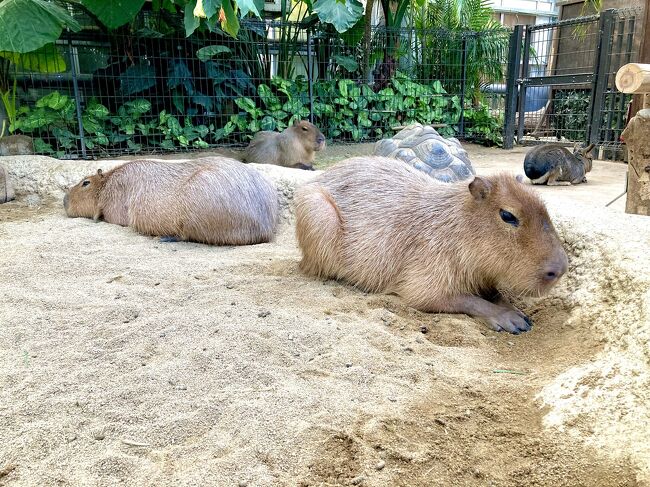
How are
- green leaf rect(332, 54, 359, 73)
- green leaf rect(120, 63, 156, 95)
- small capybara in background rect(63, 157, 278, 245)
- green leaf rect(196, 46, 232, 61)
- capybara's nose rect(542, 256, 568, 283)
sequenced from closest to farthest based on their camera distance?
capybara's nose rect(542, 256, 568, 283) < small capybara in background rect(63, 157, 278, 245) < green leaf rect(120, 63, 156, 95) < green leaf rect(196, 46, 232, 61) < green leaf rect(332, 54, 359, 73)

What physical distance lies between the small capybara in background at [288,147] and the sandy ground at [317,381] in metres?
4.70

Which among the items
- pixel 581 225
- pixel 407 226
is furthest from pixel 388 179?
pixel 581 225

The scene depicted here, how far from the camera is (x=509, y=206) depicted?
270 cm

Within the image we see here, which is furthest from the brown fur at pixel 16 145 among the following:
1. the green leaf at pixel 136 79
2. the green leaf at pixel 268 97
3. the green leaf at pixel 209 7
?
the green leaf at pixel 209 7

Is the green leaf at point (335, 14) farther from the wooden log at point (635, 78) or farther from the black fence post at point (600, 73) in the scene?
the wooden log at point (635, 78)

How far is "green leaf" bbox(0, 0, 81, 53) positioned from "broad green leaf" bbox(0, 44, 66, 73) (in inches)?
29.3

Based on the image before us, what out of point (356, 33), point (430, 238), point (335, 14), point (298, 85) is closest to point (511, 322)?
point (430, 238)

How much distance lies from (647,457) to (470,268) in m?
1.43

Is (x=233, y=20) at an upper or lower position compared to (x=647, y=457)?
upper

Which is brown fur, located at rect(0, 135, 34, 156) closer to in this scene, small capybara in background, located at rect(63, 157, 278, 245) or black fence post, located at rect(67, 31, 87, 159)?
black fence post, located at rect(67, 31, 87, 159)

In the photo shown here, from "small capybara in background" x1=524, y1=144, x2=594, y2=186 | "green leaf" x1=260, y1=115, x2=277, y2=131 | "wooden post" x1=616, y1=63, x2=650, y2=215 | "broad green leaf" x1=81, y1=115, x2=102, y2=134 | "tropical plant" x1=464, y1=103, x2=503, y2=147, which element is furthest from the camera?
"tropical plant" x1=464, y1=103, x2=503, y2=147

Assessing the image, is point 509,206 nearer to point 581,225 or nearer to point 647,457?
point 581,225

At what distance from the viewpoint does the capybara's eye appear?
2686 mm

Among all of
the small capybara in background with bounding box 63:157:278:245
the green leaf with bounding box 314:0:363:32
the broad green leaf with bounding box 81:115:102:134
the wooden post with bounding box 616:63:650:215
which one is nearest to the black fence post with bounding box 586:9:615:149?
the green leaf with bounding box 314:0:363:32
